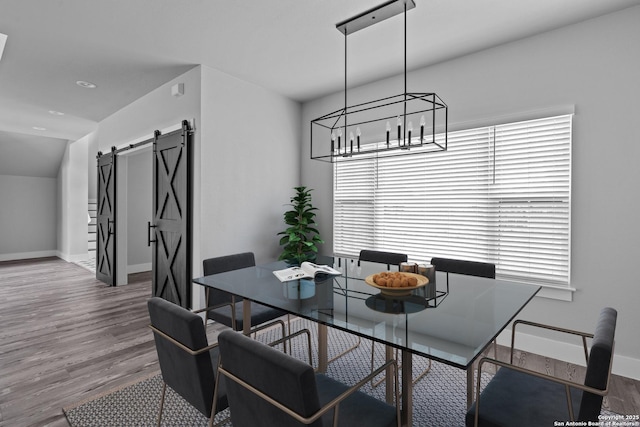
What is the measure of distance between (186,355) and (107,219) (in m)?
5.10

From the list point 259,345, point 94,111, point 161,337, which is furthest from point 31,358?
point 94,111

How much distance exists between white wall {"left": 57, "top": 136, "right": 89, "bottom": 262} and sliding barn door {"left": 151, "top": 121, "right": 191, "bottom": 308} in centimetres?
469

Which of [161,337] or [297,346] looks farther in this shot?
[297,346]

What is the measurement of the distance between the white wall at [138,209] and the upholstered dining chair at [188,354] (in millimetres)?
5776

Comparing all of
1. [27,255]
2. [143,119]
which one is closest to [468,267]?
[143,119]

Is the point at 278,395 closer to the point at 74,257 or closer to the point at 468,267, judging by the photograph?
the point at 468,267

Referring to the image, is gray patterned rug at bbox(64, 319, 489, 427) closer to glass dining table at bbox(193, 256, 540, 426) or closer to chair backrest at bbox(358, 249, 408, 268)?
glass dining table at bbox(193, 256, 540, 426)

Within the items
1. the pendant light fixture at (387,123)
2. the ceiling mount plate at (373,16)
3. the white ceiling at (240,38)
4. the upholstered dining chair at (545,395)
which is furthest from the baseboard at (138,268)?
the upholstered dining chair at (545,395)

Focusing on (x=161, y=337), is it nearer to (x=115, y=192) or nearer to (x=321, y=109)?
(x=321, y=109)

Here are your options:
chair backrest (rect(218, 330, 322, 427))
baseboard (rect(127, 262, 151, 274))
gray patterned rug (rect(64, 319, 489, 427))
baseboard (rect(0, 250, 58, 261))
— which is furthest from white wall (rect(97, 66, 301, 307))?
baseboard (rect(0, 250, 58, 261))

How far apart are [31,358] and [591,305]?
4741 mm

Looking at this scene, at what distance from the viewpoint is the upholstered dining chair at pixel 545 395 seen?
118 cm

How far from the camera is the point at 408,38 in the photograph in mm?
3055

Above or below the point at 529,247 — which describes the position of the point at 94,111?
above
